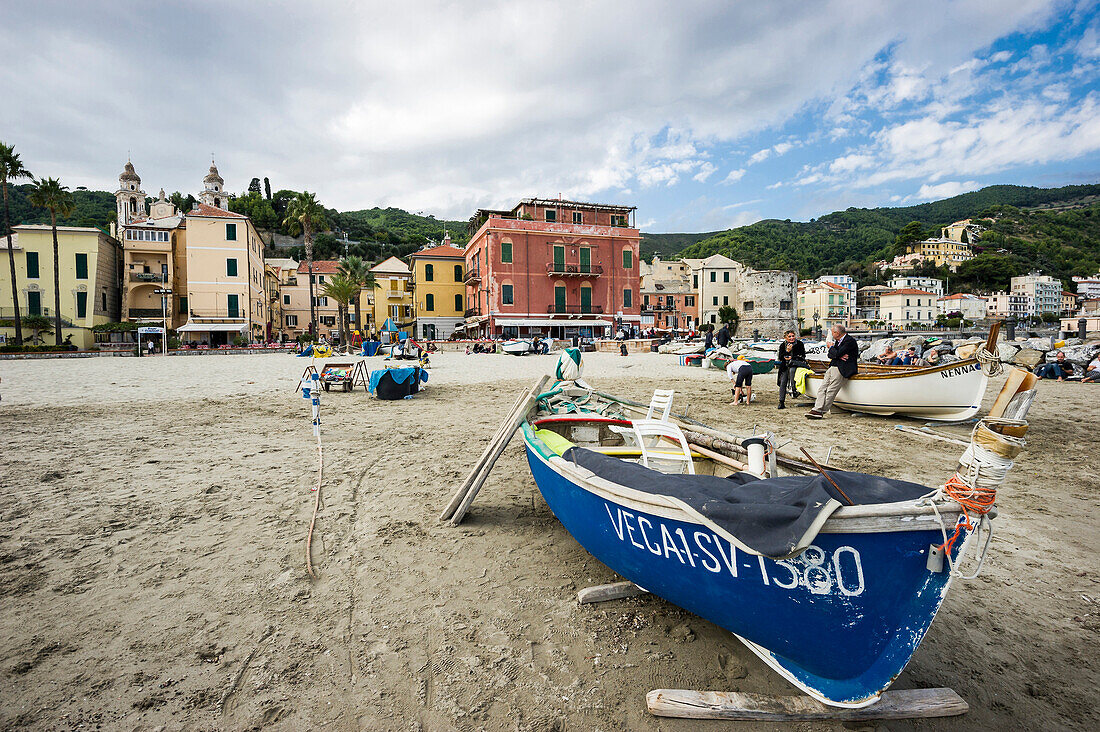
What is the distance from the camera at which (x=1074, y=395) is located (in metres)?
12.2

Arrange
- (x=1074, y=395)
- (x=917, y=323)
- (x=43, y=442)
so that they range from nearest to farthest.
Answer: (x=43, y=442), (x=1074, y=395), (x=917, y=323)

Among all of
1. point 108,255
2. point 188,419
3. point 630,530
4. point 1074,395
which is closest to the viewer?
point 630,530

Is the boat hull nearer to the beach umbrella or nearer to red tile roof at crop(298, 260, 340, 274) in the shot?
the beach umbrella

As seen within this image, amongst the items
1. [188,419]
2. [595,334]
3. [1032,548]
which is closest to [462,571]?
[1032,548]

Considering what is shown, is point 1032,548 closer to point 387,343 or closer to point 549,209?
point 387,343

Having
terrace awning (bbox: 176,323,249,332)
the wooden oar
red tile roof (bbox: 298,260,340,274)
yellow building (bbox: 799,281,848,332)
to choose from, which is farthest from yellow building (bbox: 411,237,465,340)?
yellow building (bbox: 799,281,848,332)

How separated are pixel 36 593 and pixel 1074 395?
1886 cm

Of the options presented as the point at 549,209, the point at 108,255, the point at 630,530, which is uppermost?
the point at 549,209

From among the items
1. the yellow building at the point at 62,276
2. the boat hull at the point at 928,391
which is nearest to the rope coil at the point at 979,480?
the boat hull at the point at 928,391

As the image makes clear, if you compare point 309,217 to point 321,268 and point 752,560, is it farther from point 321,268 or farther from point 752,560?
point 752,560

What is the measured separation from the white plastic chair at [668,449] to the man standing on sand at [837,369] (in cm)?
682

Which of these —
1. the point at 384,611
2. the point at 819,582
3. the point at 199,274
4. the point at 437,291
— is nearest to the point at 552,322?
the point at 437,291

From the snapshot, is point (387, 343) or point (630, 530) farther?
point (387, 343)

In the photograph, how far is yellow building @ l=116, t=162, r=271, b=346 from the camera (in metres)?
38.6
